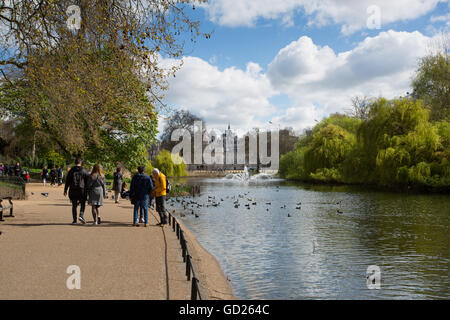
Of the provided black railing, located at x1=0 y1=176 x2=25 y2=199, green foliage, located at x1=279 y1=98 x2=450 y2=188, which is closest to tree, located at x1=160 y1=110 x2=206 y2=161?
green foliage, located at x1=279 y1=98 x2=450 y2=188

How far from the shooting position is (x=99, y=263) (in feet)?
26.5

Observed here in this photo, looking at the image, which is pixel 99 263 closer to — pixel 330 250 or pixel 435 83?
pixel 330 250

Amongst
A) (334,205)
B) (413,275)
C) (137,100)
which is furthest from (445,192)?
(137,100)

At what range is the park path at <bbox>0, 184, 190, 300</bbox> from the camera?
248 inches

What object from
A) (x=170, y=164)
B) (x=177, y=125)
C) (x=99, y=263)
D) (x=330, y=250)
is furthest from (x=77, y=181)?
(x=177, y=125)

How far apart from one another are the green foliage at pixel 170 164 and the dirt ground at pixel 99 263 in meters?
58.3

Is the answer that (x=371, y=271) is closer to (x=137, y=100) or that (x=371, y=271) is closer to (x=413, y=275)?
(x=413, y=275)

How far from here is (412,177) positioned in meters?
34.4

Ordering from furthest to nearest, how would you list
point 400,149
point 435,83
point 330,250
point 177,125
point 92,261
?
point 177,125 → point 435,83 → point 400,149 → point 330,250 → point 92,261

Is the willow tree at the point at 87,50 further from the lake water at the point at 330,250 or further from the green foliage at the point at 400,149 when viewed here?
the green foliage at the point at 400,149

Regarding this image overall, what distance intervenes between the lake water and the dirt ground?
116 centimetres

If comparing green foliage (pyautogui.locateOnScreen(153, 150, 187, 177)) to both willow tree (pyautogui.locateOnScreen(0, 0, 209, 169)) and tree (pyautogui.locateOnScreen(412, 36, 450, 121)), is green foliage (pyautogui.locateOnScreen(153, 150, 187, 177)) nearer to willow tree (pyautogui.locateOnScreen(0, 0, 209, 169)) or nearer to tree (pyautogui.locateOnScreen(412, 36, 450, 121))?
tree (pyautogui.locateOnScreen(412, 36, 450, 121))

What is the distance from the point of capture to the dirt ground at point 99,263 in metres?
6.32

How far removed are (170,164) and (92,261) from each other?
211ft
